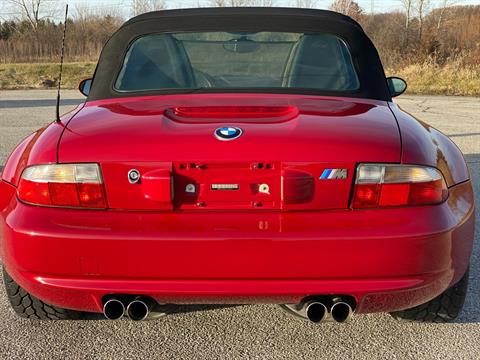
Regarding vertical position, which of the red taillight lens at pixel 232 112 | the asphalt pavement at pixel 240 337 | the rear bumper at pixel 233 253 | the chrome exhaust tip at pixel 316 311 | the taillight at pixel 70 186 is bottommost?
the asphalt pavement at pixel 240 337

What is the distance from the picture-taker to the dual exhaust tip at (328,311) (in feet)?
7.06

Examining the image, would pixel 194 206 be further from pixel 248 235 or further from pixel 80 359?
pixel 80 359

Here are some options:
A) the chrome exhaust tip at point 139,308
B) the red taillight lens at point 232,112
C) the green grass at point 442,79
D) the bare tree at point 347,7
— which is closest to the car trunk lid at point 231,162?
the red taillight lens at point 232,112

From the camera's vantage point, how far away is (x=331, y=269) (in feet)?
6.76

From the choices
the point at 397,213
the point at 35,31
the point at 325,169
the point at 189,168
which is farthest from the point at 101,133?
the point at 35,31

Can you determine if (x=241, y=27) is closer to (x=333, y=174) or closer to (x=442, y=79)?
(x=333, y=174)

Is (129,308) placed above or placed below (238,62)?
below

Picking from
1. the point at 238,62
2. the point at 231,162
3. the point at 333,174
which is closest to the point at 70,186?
the point at 231,162

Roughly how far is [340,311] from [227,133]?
848 mm

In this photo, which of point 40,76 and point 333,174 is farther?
point 40,76

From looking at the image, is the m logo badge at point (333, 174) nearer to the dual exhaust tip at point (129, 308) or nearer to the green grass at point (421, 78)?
the dual exhaust tip at point (129, 308)

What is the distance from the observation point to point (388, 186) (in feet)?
6.95

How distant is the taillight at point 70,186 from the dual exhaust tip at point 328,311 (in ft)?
3.07

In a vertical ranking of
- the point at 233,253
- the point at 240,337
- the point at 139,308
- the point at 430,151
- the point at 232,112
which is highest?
the point at 232,112
